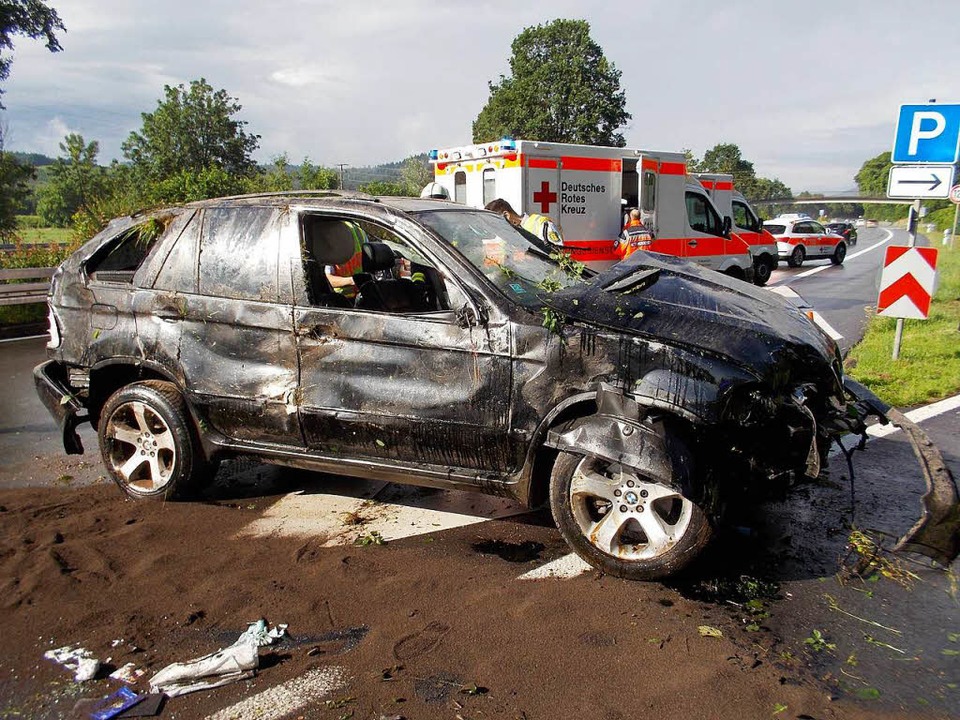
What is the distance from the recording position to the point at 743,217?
1758 centimetres

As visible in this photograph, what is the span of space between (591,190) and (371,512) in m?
9.43

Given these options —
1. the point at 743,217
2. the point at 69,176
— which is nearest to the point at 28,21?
the point at 743,217

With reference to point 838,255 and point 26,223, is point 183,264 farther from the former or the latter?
point 26,223

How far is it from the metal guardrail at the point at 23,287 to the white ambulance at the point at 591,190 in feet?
24.1

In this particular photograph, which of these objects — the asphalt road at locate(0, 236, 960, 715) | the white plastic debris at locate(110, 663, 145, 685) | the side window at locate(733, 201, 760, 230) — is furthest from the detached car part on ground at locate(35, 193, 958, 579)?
the side window at locate(733, 201, 760, 230)

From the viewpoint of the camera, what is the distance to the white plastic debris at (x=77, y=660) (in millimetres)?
2879

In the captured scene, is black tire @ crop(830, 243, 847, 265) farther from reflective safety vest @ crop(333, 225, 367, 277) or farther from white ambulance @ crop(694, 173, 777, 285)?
reflective safety vest @ crop(333, 225, 367, 277)

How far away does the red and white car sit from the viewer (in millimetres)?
26188

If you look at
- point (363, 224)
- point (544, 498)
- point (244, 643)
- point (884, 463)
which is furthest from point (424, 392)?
point (884, 463)

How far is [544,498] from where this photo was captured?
12.6 feet

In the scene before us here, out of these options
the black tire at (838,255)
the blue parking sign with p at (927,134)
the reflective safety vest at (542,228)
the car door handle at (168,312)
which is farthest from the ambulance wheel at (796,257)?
the car door handle at (168,312)

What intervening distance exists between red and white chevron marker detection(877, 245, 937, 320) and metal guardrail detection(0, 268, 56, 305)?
1265 centimetres

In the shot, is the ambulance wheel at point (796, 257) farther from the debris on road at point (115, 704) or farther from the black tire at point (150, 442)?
the debris on road at point (115, 704)

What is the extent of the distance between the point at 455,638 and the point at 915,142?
26.6 feet
